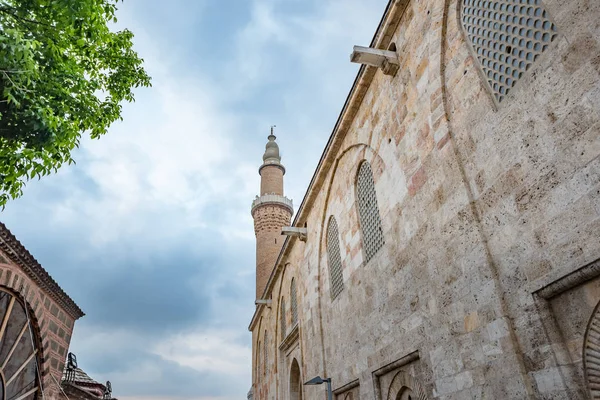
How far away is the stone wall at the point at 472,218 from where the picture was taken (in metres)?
2.70

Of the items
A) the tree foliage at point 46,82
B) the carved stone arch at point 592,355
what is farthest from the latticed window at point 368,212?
the tree foliage at point 46,82

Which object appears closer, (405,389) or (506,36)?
(506,36)

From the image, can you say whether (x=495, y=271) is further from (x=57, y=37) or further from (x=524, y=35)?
(x=57, y=37)

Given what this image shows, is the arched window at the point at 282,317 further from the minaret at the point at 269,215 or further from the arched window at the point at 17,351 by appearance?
the arched window at the point at 17,351

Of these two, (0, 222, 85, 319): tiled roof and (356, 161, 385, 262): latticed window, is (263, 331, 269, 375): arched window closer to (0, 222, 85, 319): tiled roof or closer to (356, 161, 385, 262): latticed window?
(0, 222, 85, 319): tiled roof

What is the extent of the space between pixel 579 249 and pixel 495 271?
2.60ft

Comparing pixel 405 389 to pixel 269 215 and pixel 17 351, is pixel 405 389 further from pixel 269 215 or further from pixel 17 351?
pixel 269 215

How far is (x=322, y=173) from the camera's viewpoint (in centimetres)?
830

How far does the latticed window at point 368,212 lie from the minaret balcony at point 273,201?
12982 mm

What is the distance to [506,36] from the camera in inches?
140

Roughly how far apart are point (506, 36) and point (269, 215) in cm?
1633

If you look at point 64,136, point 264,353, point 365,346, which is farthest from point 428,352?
point 264,353

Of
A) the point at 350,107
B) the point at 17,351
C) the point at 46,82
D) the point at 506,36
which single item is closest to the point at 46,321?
the point at 17,351

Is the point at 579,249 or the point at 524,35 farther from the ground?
the point at 524,35
